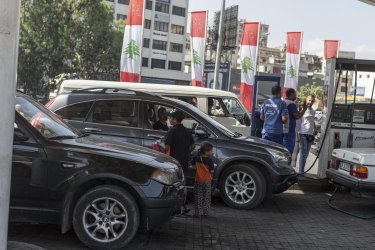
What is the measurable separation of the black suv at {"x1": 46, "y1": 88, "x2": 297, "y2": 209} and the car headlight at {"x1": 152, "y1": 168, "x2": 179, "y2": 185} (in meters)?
2.17

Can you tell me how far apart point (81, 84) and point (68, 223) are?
7.88m

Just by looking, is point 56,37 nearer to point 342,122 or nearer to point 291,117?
point 291,117

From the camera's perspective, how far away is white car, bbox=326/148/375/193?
7312 millimetres

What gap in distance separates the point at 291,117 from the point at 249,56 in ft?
46.8

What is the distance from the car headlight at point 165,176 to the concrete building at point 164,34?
66.8 meters

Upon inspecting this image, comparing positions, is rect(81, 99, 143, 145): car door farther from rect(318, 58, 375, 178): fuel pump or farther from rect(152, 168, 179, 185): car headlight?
rect(318, 58, 375, 178): fuel pump

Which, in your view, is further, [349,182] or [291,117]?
[291,117]

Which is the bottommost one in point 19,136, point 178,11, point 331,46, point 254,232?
point 254,232

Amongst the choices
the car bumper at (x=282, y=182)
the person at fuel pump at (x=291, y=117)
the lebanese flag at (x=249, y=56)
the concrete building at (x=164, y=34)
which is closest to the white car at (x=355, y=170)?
the car bumper at (x=282, y=182)

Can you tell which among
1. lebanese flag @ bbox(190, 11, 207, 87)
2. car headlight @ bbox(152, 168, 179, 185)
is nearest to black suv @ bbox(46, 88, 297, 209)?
car headlight @ bbox(152, 168, 179, 185)

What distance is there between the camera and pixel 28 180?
16.0ft

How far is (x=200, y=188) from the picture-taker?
6715mm

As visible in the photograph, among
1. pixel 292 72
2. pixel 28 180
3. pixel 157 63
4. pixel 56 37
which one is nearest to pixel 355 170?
pixel 28 180

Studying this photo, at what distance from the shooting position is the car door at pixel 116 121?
24.6ft
